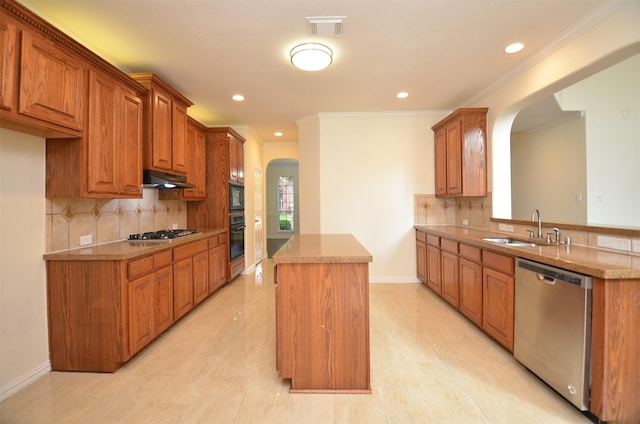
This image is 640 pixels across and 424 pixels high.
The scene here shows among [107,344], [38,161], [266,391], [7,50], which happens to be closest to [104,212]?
[38,161]

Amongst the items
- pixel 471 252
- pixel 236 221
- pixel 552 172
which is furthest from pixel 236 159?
pixel 552 172

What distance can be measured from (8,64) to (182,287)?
84.6 inches

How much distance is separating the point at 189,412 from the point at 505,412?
6.11ft

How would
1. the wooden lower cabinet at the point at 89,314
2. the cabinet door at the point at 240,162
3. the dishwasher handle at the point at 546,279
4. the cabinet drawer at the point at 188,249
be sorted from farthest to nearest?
the cabinet door at the point at 240,162 < the cabinet drawer at the point at 188,249 < the wooden lower cabinet at the point at 89,314 < the dishwasher handle at the point at 546,279

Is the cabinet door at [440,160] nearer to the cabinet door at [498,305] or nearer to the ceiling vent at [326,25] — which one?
the cabinet door at [498,305]

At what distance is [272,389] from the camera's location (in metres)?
1.87

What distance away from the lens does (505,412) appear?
166 cm

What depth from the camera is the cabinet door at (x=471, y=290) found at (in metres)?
2.64

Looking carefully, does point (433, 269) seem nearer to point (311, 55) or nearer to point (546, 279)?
point (546, 279)

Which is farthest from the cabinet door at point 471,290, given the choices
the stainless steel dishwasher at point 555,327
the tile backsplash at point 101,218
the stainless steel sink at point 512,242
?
the tile backsplash at point 101,218

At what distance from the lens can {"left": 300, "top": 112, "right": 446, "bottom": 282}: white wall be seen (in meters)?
4.41

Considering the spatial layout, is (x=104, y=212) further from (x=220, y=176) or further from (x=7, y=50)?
(x=220, y=176)

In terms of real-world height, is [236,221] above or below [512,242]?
above

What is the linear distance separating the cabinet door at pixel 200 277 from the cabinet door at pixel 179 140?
3.45 feet
